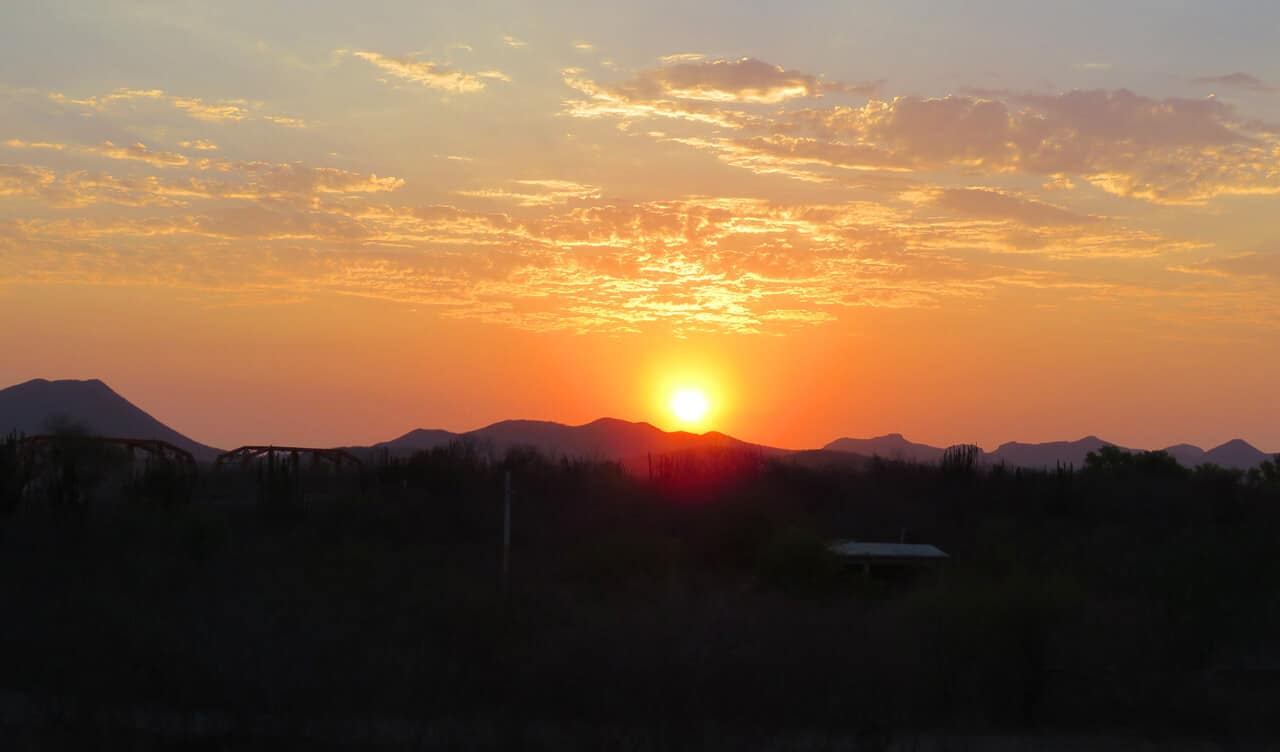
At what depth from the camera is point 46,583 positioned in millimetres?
25359

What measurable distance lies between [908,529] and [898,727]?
81.2ft

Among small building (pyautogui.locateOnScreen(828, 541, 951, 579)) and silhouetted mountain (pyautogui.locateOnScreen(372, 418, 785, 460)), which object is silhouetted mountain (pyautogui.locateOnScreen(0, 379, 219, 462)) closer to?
silhouetted mountain (pyautogui.locateOnScreen(372, 418, 785, 460))

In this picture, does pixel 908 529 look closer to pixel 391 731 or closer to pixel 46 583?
pixel 46 583

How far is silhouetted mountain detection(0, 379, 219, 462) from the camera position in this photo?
12388 cm

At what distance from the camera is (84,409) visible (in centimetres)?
12700

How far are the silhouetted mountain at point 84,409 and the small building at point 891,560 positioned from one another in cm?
10353

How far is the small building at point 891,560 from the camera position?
27.9 meters

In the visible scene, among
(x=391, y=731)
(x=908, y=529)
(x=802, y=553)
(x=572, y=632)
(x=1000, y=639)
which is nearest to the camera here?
(x=391, y=731)

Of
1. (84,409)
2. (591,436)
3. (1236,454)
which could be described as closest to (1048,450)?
(1236,454)

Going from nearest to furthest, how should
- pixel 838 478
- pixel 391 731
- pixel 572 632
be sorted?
pixel 391 731 → pixel 572 632 → pixel 838 478

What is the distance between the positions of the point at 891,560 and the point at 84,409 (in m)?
115

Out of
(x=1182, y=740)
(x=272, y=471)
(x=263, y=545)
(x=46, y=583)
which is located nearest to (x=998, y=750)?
(x=1182, y=740)

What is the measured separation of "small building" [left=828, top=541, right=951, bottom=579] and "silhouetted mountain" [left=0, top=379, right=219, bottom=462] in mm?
103527

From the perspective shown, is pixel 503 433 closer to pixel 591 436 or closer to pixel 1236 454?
pixel 591 436
